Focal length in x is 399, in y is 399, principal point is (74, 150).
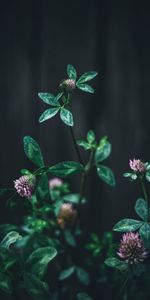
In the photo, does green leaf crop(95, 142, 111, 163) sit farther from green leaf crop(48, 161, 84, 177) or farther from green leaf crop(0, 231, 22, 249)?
green leaf crop(0, 231, 22, 249)

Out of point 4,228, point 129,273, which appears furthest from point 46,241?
point 129,273

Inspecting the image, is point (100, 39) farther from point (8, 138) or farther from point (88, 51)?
point (8, 138)

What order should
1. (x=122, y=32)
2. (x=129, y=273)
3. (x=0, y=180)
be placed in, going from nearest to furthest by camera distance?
(x=129, y=273), (x=122, y=32), (x=0, y=180)

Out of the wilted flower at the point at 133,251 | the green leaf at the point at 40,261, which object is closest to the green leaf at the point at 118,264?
the wilted flower at the point at 133,251

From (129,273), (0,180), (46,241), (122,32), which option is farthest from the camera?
(0,180)

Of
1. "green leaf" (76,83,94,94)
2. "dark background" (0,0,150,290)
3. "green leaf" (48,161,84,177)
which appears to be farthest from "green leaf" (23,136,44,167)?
"dark background" (0,0,150,290)
